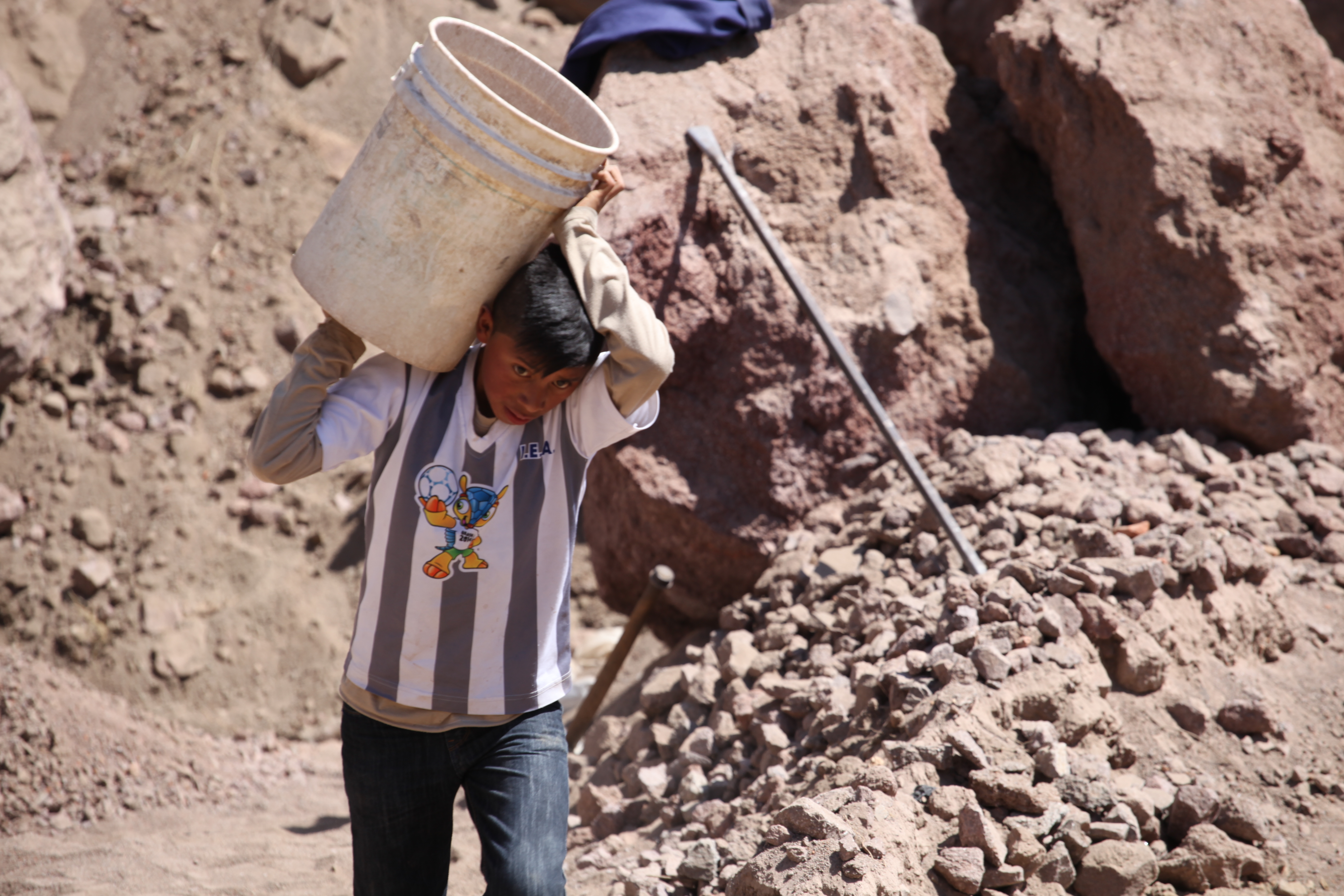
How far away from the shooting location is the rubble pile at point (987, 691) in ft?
6.81

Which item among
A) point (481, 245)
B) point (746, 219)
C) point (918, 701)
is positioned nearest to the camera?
point (481, 245)

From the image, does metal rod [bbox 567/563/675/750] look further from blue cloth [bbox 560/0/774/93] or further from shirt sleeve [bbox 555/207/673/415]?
blue cloth [bbox 560/0/774/93]

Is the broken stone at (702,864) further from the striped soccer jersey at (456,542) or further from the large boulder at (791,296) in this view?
the large boulder at (791,296)

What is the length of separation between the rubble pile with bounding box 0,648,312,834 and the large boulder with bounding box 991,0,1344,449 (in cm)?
363

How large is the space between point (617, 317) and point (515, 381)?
21cm

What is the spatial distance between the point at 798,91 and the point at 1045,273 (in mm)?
1223

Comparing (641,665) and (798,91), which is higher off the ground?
(798,91)

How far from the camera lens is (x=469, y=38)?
1.76 meters

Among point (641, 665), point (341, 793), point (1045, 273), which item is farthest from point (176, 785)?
point (1045, 273)

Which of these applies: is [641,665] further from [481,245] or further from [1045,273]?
[481,245]

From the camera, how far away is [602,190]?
1.78 m

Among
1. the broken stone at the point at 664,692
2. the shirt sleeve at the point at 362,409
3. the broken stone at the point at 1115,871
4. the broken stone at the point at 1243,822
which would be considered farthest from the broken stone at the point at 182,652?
the broken stone at the point at 1243,822

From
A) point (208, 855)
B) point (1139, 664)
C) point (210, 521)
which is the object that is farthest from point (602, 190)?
point (210, 521)

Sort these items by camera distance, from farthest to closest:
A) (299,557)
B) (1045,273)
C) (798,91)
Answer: (299,557)
(1045,273)
(798,91)
